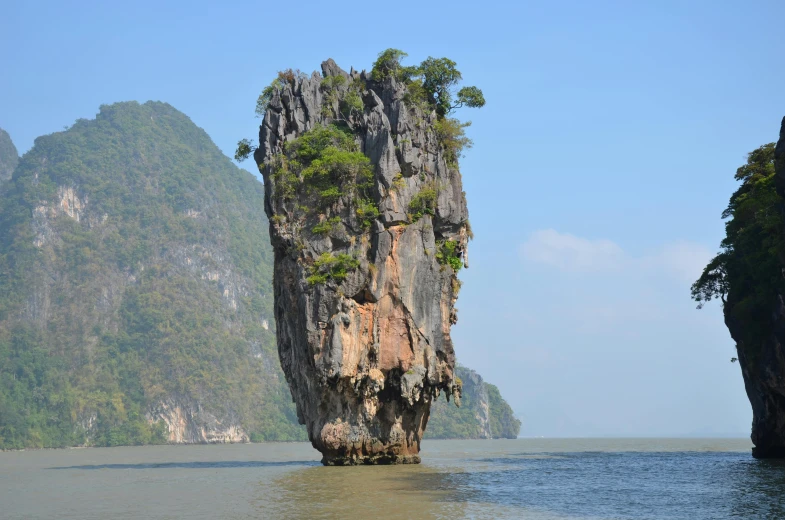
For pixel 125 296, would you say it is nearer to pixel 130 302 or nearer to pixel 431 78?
pixel 130 302

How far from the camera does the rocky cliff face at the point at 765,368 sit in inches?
1401

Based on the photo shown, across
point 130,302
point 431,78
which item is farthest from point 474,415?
point 431,78

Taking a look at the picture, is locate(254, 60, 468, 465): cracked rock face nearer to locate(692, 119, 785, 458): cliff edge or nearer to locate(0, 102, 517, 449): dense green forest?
locate(692, 119, 785, 458): cliff edge

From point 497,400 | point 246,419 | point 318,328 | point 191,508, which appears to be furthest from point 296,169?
point 497,400

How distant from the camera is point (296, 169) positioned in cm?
3756

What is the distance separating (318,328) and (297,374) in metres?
3.76

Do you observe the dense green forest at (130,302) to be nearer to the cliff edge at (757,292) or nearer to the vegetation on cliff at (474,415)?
the vegetation on cliff at (474,415)

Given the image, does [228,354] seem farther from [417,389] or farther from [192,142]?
[417,389]

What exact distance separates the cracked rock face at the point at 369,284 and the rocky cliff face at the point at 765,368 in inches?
496

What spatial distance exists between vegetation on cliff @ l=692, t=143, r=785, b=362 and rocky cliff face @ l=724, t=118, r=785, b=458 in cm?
6

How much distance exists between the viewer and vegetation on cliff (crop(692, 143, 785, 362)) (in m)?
35.9

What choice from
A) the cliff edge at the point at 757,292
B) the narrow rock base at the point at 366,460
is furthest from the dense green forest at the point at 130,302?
the cliff edge at the point at 757,292

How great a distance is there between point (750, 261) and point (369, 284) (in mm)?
15768

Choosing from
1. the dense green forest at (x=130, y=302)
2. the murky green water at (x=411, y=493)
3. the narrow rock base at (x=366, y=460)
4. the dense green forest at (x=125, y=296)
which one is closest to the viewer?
the murky green water at (x=411, y=493)
